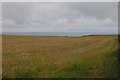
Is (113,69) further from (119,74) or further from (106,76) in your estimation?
(106,76)

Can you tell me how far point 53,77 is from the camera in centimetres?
733

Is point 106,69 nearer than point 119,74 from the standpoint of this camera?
No

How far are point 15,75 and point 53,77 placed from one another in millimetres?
2723

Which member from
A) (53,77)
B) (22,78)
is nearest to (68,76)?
(53,77)

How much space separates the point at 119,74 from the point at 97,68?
67.2 inches

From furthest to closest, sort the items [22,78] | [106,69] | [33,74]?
1. [106,69]
2. [33,74]
3. [22,78]

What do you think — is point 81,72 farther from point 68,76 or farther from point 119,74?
point 119,74

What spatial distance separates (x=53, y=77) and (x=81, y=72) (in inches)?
87.3

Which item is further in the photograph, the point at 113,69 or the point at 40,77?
the point at 113,69

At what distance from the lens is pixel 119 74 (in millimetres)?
7461

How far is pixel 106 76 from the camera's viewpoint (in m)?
7.30

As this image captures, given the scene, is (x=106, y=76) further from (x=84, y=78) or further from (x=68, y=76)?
(x=68, y=76)

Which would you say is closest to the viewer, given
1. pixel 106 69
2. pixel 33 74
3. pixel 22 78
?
pixel 22 78

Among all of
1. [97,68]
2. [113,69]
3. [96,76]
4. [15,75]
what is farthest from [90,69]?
[15,75]
